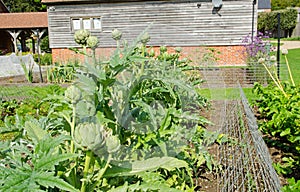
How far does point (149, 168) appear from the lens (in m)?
1.26

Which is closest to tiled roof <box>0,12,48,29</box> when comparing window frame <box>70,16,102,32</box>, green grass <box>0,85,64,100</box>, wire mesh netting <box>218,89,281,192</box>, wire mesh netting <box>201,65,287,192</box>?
window frame <box>70,16,102,32</box>

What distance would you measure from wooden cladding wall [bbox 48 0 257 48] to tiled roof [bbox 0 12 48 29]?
7.91 metres

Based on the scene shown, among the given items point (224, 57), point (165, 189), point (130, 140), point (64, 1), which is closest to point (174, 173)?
point (130, 140)

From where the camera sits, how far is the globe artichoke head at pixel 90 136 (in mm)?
956

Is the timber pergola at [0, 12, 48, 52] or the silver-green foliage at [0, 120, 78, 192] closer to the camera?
the silver-green foliage at [0, 120, 78, 192]

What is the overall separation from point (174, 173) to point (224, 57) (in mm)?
10463

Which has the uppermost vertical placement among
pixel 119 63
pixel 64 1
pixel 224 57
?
pixel 64 1

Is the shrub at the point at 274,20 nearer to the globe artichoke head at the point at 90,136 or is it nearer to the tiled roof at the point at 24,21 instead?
the tiled roof at the point at 24,21

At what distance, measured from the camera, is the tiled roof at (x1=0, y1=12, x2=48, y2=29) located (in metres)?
20.1

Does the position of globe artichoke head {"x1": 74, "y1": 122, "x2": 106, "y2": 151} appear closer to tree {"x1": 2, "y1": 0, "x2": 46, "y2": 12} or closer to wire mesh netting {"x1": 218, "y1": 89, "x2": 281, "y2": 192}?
wire mesh netting {"x1": 218, "y1": 89, "x2": 281, "y2": 192}

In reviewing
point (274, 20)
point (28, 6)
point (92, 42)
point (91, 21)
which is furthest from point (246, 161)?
point (28, 6)

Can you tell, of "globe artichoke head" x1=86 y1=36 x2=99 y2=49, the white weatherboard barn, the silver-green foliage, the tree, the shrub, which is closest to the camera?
the silver-green foliage

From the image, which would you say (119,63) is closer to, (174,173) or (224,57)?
(174,173)

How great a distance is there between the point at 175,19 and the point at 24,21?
11711mm
